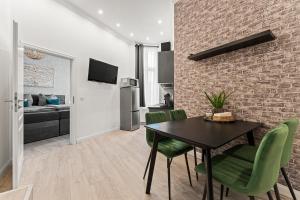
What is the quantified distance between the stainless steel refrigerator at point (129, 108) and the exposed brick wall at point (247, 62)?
7.97 ft

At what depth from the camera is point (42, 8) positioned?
3131mm

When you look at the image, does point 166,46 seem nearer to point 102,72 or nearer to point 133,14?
point 133,14

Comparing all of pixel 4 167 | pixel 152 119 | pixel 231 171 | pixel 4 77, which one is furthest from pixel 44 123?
pixel 231 171

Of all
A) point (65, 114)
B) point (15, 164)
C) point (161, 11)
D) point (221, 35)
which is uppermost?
point (161, 11)

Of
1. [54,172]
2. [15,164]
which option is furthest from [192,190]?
[15,164]

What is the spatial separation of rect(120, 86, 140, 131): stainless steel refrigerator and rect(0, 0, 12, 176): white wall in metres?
3.11

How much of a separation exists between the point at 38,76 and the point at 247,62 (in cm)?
731

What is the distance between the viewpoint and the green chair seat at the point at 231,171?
1.13 m

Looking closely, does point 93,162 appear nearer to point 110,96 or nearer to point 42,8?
point 110,96

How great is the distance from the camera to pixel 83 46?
4.06 m

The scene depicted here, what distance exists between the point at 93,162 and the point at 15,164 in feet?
3.63

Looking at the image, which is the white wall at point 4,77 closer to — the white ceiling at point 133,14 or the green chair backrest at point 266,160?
the white ceiling at point 133,14

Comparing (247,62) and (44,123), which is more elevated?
(247,62)

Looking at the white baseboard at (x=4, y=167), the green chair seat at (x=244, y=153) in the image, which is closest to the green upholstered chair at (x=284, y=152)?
the green chair seat at (x=244, y=153)
